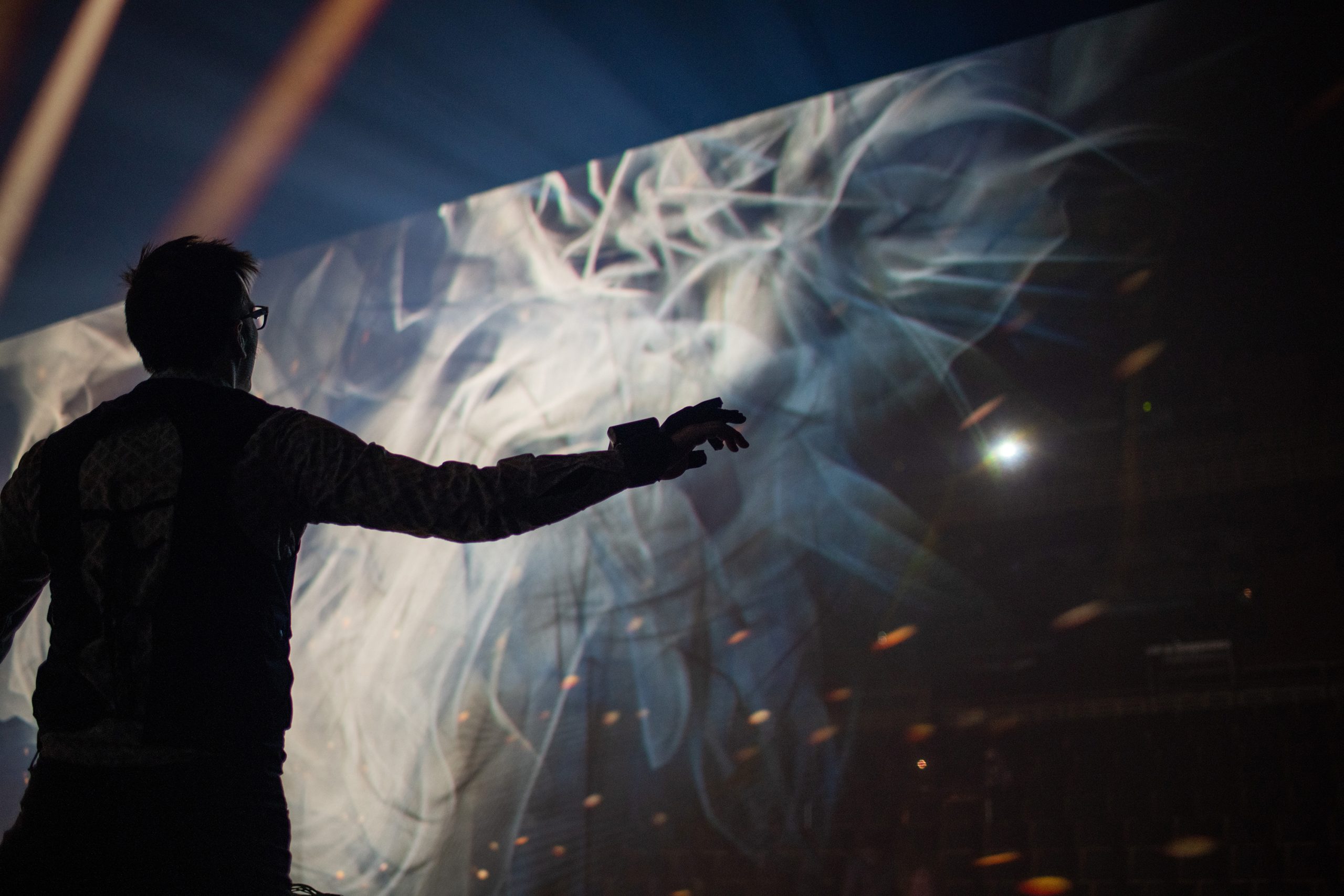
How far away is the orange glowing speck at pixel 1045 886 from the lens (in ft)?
6.58

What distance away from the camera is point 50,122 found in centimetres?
282

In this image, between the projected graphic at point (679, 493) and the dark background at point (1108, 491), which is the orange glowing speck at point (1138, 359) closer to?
the dark background at point (1108, 491)

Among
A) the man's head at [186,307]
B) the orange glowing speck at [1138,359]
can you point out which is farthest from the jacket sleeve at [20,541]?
the orange glowing speck at [1138,359]

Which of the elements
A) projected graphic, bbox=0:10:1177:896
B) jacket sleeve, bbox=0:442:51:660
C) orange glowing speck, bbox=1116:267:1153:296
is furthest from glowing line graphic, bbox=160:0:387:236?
orange glowing speck, bbox=1116:267:1153:296

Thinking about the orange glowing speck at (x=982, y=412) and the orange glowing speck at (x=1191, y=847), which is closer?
the orange glowing speck at (x=1191, y=847)

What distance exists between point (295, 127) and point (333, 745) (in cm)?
189

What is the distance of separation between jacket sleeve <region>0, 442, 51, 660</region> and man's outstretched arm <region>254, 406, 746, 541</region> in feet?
0.86

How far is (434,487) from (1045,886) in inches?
69.3

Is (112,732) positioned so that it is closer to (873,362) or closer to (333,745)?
(873,362)

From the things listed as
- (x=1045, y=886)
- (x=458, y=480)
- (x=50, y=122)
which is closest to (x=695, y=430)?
(x=458, y=480)

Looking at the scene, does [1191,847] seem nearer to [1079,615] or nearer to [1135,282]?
[1079,615]

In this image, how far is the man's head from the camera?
0.98 m

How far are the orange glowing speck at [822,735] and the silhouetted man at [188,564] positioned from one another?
1540mm

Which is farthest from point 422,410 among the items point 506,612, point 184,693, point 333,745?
point 184,693
